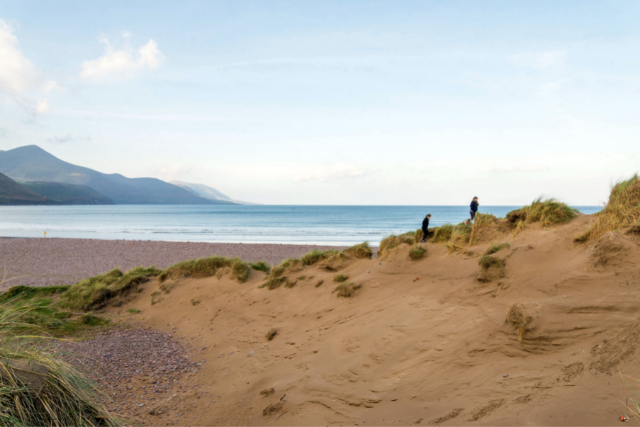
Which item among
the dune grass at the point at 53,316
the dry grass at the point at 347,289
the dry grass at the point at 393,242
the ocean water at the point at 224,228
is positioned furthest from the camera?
the ocean water at the point at 224,228

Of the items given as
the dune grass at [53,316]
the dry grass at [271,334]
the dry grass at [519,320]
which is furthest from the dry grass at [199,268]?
the dry grass at [519,320]

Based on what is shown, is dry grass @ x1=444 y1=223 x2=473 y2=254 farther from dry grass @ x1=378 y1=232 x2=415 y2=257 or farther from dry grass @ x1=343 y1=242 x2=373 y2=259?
dry grass @ x1=343 y1=242 x2=373 y2=259

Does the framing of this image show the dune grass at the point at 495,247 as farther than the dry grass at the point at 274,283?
No

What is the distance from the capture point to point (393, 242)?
11.3 m

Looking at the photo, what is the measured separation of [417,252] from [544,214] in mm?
3139

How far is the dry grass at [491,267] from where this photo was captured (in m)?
7.56

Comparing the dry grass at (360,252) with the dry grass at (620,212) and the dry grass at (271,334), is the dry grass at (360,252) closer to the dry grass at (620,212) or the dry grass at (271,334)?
the dry grass at (271,334)

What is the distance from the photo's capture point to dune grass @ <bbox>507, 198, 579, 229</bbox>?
891 centimetres

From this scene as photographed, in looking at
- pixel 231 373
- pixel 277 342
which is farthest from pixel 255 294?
pixel 231 373

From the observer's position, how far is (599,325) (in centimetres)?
502

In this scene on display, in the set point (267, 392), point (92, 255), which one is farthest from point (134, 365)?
point (92, 255)

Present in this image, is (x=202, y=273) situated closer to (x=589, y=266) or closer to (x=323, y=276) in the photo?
(x=323, y=276)

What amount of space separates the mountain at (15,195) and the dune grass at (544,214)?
220 m

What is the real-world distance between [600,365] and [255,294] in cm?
895
